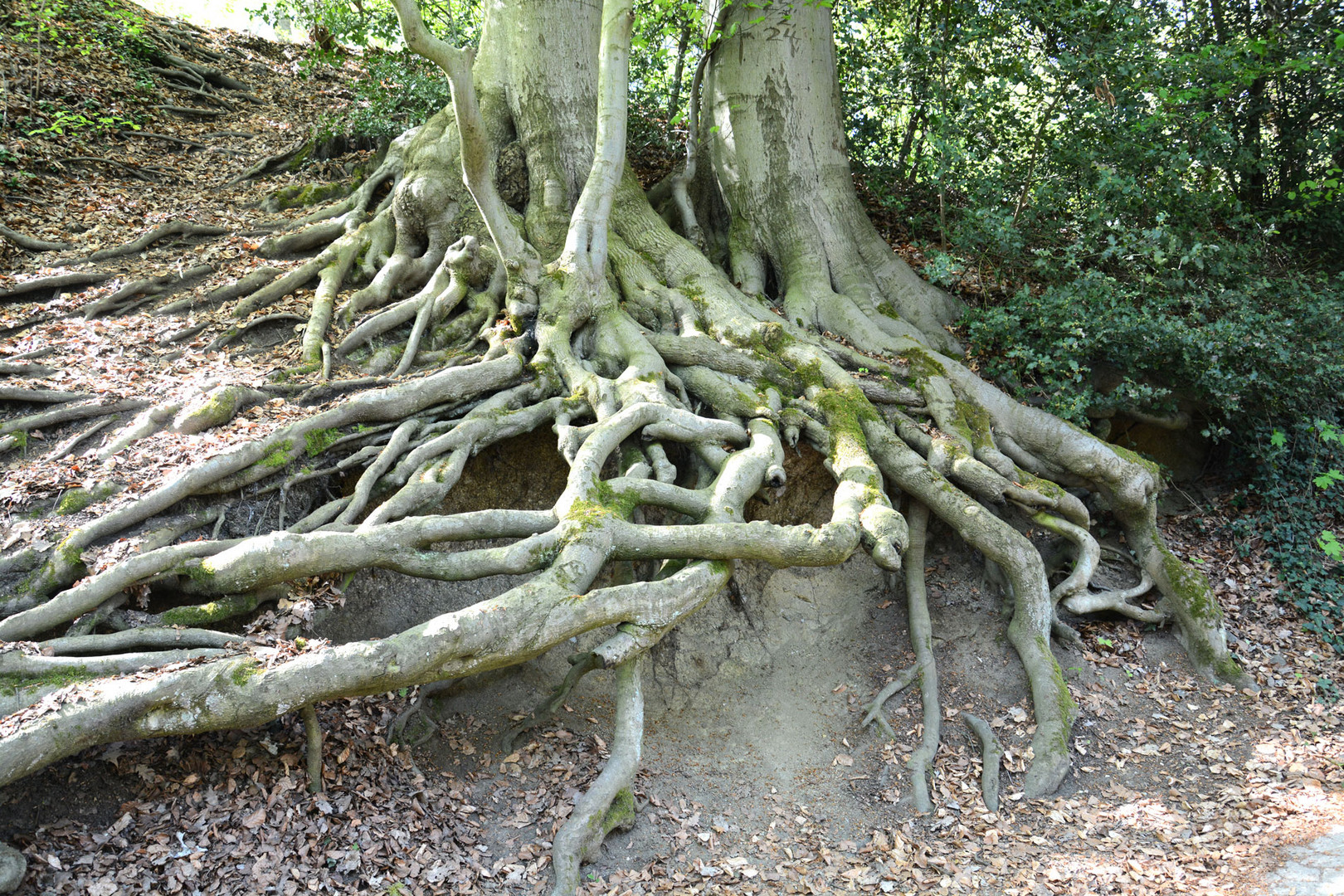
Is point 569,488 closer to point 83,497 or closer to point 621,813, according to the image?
point 621,813

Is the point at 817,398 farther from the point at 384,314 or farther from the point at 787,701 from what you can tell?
the point at 384,314

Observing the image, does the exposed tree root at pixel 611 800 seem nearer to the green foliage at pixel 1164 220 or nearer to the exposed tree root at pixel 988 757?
the exposed tree root at pixel 988 757

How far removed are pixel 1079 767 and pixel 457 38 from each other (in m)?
11.7

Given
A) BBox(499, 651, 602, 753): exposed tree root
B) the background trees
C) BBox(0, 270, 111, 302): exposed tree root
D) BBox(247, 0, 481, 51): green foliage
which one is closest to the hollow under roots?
BBox(499, 651, 602, 753): exposed tree root

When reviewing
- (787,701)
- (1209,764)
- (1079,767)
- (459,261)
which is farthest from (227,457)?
(1209,764)

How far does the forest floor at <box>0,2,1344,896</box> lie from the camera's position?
428cm

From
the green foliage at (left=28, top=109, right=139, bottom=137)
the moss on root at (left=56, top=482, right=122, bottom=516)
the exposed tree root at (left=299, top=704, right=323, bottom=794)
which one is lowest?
the exposed tree root at (left=299, top=704, right=323, bottom=794)

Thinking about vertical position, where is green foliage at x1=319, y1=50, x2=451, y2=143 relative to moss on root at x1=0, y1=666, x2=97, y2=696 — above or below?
above

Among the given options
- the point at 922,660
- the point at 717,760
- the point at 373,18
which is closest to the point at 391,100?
the point at 373,18

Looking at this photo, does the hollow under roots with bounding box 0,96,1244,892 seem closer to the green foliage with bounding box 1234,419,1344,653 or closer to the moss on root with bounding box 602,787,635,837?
the moss on root with bounding box 602,787,635,837

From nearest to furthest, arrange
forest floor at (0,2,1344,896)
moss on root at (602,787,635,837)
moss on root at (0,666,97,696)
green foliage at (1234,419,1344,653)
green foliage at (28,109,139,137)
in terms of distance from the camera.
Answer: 1. moss on root at (0,666,97,696)
2. forest floor at (0,2,1344,896)
3. moss on root at (602,787,635,837)
4. green foliage at (1234,419,1344,653)
5. green foliage at (28,109,139,137)

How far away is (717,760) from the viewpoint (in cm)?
593

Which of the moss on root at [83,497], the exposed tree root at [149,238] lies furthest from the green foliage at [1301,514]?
the exposed tree root at [149,238]

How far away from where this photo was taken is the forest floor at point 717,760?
14.0 ft
